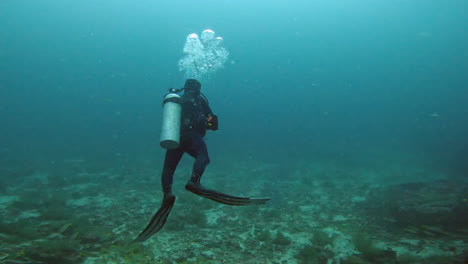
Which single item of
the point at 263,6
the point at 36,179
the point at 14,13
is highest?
the point at 263,6

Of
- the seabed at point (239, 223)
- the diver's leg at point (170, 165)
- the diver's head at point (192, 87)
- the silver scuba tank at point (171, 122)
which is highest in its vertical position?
the diver's head at point (192, 87)

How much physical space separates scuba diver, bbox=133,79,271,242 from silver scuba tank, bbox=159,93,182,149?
0.17m

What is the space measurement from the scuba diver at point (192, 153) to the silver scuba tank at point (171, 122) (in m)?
0.17

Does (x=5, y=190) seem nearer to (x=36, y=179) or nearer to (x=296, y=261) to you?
(x=36, y=179)

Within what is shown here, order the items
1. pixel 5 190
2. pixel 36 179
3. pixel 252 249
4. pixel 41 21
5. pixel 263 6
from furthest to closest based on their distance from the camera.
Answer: pixel 41 21 → pixel 263 6 → pixel 36 179 → pixel 5 190 → pixel 252 249

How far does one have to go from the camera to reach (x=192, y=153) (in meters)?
4.30

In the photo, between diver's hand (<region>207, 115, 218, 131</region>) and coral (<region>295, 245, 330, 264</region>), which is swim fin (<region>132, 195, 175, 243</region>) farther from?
coral (<region>295, 245, 330, 264</region>)

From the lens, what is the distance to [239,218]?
7.79m

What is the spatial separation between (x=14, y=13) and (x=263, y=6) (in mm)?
79070

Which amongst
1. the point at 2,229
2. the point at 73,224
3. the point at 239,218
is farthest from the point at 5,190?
the point at 239,218

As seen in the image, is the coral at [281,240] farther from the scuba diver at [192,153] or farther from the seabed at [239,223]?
the scuba diver at [192,153]

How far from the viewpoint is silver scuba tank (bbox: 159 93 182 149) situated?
379cm

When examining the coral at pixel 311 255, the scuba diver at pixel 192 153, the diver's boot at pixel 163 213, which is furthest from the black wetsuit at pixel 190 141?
the coral at pixel 311 255

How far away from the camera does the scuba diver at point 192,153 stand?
3803mm
